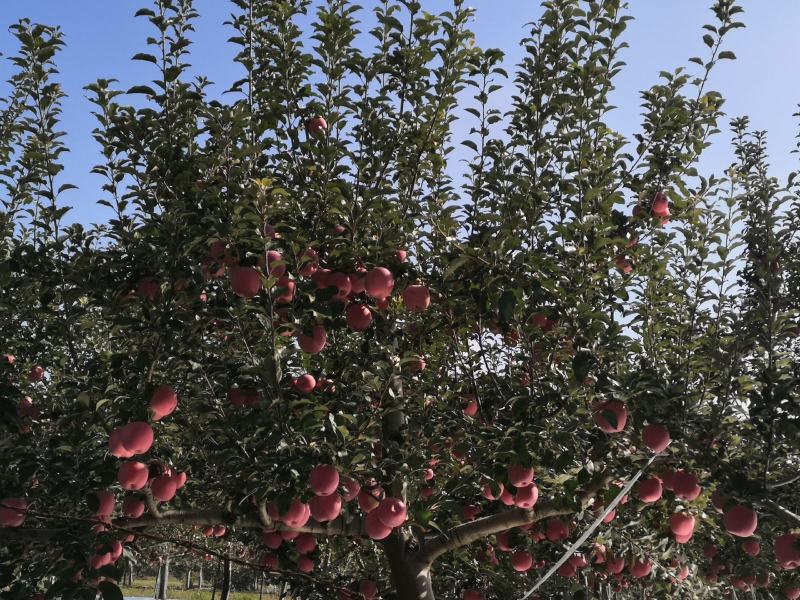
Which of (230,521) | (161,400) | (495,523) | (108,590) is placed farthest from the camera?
(495,523)

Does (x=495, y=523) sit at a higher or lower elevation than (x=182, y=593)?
higher

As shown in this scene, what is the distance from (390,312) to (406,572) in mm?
Result: 2057

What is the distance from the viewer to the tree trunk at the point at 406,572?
4586 millimetres

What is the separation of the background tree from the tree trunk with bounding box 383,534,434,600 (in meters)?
0.02

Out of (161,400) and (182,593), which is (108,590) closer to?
(161,400)

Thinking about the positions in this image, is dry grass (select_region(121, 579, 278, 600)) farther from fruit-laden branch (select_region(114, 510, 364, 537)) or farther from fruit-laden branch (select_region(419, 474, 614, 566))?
fruit-laden branch (select_region(419, 474, 614, 566))

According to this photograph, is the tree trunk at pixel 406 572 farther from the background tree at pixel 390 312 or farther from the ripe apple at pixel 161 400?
the ripe apple at pixel 161 400

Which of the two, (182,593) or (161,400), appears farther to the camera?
(182,593)

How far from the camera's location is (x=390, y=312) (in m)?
4.28

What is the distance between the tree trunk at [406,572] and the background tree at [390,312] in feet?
0.07

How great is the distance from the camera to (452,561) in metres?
6.00

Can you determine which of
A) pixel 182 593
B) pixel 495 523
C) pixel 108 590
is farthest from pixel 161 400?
pixel 182 593

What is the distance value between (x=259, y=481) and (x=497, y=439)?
4.60 ft

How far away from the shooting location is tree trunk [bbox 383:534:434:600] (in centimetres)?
459
